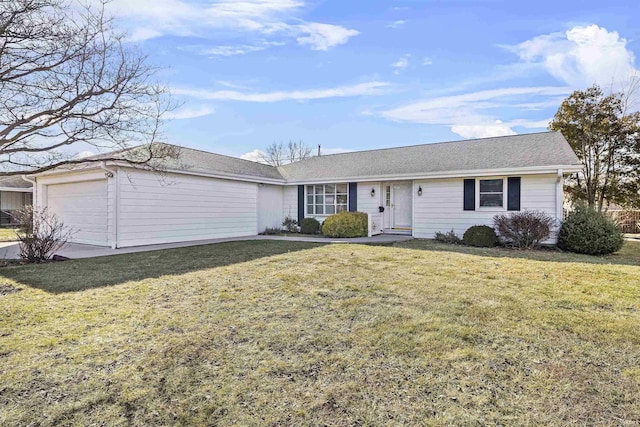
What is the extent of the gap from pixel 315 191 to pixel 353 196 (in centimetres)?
186

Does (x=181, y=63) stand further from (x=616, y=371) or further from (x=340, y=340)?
(x=616, y=371)

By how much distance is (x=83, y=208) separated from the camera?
453 inches

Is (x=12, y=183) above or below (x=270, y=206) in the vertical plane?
above

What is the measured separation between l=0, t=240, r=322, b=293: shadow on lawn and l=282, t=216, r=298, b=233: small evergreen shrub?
18.9 feet

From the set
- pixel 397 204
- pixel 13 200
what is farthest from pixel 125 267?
pixel 13 200

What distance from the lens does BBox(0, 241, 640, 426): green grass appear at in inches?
93.9

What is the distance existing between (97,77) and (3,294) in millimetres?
5749

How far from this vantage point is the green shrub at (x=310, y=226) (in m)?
14.9

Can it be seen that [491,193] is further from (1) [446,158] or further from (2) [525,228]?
(1) [446,158]

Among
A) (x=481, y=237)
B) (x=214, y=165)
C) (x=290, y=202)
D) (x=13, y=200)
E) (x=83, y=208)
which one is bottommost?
(x=481, y=237)

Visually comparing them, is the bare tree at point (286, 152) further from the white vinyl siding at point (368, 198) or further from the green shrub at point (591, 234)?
the green shrub at point (591, 234)

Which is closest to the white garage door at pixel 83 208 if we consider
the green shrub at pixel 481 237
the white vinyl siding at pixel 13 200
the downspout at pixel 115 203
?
the downspout at pixel 115 203

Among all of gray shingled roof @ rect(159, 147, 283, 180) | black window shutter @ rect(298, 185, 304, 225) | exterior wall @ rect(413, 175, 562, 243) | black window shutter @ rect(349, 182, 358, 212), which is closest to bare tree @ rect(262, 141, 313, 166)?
gray shingled roof @ rect(159, 147, 283, 180)

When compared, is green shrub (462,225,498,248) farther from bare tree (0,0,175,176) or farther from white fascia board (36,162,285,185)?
Answer: bare tree (0,0,175,176)
